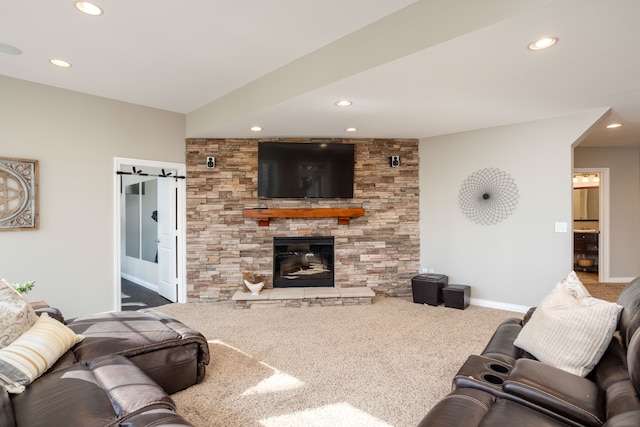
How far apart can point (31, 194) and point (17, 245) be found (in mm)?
533

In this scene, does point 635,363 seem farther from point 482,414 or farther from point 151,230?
point 151,230

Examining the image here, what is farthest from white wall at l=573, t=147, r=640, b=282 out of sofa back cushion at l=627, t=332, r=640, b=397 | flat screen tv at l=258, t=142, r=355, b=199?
sofa back cushion at l=627, t=332, r=640, b=397

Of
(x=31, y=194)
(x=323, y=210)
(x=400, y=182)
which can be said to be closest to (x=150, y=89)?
(x=31, y=194)

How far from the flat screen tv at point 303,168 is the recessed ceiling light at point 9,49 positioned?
2575 millimetres

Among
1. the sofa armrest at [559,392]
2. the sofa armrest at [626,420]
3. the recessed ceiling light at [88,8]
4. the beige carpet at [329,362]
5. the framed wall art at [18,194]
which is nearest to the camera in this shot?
the sofa armrest at [626,420]

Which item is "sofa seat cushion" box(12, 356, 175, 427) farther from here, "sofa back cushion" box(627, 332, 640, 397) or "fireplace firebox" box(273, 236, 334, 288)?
"fireplace firebox" box(273, 236, 334, 288)

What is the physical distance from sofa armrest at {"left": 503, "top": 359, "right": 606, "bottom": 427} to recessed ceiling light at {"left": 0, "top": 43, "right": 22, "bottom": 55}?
424 centimetres

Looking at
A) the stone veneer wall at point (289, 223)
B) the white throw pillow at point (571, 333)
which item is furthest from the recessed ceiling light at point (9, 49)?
the white throw pillow at point (571, 333)

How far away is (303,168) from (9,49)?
315cm

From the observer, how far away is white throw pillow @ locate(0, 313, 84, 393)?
166cm

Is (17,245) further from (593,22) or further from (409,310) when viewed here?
(593,22)

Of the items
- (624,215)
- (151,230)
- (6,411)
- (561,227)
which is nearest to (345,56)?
(6,411)

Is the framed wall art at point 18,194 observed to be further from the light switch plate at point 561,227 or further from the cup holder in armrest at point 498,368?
the light switch plate at point 561,227

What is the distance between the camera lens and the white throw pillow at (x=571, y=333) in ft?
5.17
